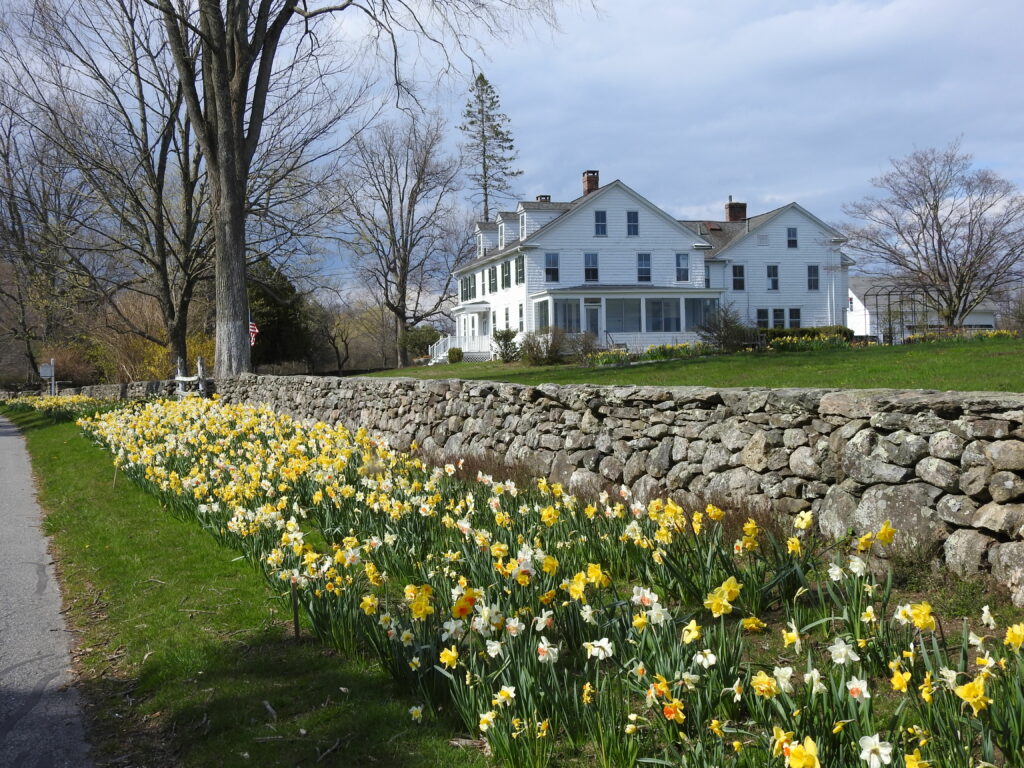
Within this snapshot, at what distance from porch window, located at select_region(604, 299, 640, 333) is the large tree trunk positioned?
2074 cm

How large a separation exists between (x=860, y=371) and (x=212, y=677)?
34.4ft

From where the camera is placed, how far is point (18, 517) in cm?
834

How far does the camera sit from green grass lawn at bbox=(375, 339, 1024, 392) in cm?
956

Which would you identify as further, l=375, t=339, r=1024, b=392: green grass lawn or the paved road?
l=375, t=339, r=1024, b=392: green grass lawn

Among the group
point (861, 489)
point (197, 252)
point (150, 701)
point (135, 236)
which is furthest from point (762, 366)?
point (135, 236)

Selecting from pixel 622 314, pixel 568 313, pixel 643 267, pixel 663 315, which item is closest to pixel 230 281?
pixel 568 313

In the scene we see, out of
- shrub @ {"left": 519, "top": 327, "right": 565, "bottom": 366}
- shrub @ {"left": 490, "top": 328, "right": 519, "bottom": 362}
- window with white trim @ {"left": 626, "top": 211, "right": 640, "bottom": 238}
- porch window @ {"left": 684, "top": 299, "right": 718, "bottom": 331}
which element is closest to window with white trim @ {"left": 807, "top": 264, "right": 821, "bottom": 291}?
porch window @ {"left": 684, "top": 299, "right": 718, "bottom": 331}

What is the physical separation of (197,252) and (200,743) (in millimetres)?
22201

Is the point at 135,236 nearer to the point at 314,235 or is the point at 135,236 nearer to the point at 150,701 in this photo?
the point at 314,235

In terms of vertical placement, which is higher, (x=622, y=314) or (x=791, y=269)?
(x=791, y=269)

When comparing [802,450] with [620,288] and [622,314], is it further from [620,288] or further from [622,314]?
[622,314]

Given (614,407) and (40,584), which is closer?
(40,584)

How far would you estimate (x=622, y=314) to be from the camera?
3497 cm

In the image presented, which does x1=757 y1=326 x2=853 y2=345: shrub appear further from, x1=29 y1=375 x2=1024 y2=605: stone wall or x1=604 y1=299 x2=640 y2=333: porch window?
x1=29 y1=375 x2=1024 y2=605: stone wall
